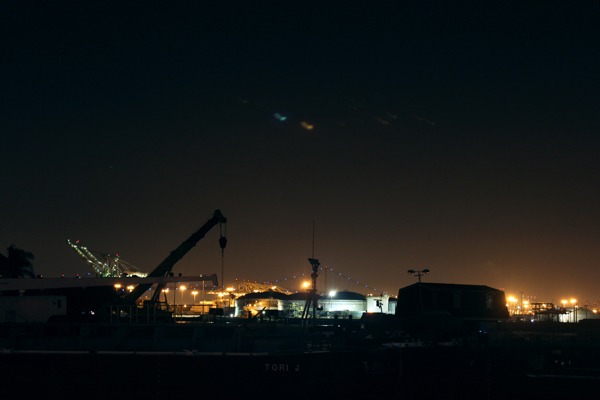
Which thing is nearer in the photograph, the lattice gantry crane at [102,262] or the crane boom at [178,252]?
the crane boom at [178,252]

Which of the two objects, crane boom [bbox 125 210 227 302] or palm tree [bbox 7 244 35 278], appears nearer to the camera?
crane boom [bbox 125 210 227 302]

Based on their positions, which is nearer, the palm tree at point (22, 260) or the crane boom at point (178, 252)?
the crane boom at point (178, 252)

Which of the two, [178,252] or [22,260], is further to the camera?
[22,260]

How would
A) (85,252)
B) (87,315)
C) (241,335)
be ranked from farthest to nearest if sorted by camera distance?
(85,252)
(87,315)
(241,335)

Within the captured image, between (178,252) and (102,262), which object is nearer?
(178,252)

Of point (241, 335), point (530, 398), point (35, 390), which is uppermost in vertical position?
point (241, 335)

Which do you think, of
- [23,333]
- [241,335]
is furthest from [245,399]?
[23,333]

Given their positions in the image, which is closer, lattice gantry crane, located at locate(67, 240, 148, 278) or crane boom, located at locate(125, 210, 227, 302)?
crane boom, located at locate(125, 210, 227, 302)

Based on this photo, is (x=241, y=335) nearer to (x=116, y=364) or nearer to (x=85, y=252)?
(x=116, y=364)
